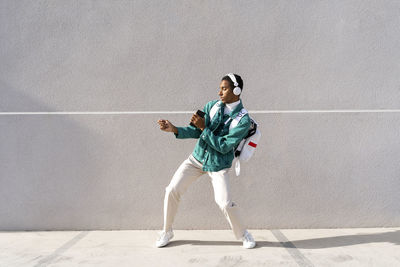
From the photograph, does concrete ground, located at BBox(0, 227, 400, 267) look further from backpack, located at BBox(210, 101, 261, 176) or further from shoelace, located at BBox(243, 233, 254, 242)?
backpack, located at BBox(210, 101, 261, 176)

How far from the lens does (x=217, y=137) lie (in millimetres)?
3252

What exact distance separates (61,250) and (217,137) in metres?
1.83

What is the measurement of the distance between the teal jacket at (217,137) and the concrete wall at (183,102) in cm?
63

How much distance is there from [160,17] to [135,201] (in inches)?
82.1

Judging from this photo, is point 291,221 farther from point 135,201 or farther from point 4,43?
point 4,43

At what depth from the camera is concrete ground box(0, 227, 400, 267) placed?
313 centimetres

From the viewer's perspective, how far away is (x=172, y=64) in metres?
4.05

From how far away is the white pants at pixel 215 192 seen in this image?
3355 mm

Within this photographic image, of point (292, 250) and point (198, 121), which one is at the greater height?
point (198, 121)

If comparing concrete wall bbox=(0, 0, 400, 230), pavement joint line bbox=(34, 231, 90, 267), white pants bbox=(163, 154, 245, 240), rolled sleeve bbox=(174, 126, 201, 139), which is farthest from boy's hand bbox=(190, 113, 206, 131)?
pavement joint line bbox=(34, 231, 90, 267)

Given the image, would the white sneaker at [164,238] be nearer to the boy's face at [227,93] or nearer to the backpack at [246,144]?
the backpack at [246,144]

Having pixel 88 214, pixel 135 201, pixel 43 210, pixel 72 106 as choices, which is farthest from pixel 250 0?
pixel 43 210

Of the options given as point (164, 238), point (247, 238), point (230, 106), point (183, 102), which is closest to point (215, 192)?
point (247, 238)

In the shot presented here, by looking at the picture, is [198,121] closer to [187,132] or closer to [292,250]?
[187,132]
